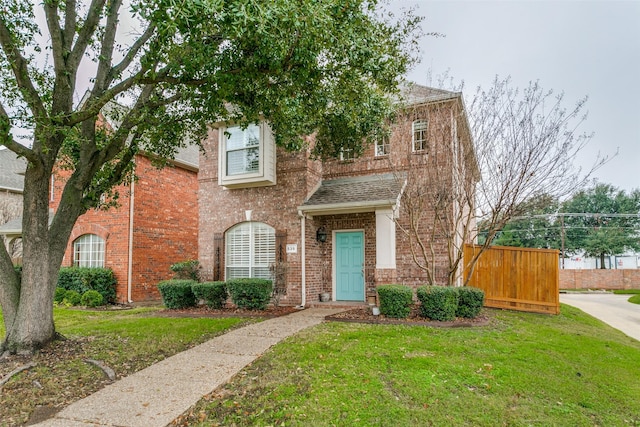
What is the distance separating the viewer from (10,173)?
21.9 metres

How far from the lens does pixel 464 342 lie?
260 inches

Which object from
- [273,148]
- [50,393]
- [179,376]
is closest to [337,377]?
[179,376]

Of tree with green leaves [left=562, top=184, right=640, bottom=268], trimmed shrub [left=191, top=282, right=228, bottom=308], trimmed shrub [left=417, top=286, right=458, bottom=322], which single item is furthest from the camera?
tree with green leaves [left=562, top=184, right=640, bottom=268]

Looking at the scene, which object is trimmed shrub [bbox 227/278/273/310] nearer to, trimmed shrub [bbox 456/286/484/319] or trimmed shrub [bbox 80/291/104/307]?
trimmed shrub [bbox 456/286/484/319]

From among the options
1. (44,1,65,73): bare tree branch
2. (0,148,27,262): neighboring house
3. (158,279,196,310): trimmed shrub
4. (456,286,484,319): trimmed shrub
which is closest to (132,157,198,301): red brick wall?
(158,279,196,310): trimmed shrub

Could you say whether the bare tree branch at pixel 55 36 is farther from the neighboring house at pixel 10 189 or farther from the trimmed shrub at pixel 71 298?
the neighboring house at pixel 10 189

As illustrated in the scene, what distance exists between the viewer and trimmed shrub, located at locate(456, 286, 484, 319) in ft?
28.2

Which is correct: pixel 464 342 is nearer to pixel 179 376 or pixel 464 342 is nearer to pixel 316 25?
pixel 179 376

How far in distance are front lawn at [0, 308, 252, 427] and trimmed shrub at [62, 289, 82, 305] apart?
3.27 metres

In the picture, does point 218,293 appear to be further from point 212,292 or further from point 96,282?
point 96,282

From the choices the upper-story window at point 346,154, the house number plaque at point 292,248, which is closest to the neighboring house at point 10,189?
the house number plaque at point 292,248

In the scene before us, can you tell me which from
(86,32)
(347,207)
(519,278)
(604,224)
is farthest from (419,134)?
(604,224)

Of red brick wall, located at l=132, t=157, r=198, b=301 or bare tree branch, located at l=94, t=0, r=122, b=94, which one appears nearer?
bare tree branch, located at l=94, t=0, r=122, b=94

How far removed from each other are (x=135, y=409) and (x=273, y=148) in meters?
8.65
